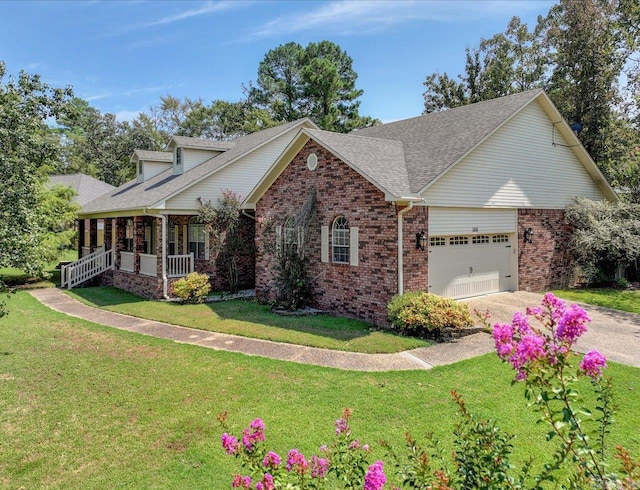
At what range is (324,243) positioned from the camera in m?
12.8

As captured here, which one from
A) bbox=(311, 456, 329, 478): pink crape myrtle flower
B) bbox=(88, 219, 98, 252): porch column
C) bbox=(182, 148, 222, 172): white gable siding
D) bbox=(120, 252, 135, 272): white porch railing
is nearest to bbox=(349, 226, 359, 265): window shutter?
bbox=(311, 456, 329, 478): pink crape myrtle flower

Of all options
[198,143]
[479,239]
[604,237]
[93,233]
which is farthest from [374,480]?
[93,233]

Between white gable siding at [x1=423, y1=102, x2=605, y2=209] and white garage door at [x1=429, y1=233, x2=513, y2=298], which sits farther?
white gable siding at [x1=423, y1=102, x2=605, y2=209]

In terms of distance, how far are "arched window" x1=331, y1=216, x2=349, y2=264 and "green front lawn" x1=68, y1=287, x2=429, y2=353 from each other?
1.84m

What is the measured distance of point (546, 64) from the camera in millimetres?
29375

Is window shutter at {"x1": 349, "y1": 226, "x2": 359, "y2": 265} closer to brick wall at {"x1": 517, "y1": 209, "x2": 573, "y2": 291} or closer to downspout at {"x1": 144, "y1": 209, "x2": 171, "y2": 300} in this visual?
brick wall at {"x1": 517, "y1": 209, "x2": 573, "y2": 291}

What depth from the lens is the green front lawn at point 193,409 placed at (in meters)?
4.79

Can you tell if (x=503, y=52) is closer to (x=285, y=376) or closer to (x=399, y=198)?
(x=399, y=198)

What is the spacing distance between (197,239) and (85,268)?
20.9ft

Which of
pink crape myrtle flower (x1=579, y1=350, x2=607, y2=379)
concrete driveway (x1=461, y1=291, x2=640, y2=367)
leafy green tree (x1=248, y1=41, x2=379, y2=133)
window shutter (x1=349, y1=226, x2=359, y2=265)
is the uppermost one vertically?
leafy green tree (x1=248, y1=41, x2=379, y2=133)

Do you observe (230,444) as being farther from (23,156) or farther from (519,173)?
(519,173)

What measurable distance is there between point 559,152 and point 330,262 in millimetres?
10469

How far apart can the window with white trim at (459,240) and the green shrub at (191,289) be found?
907cm

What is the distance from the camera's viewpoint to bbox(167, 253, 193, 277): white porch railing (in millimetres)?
16395
